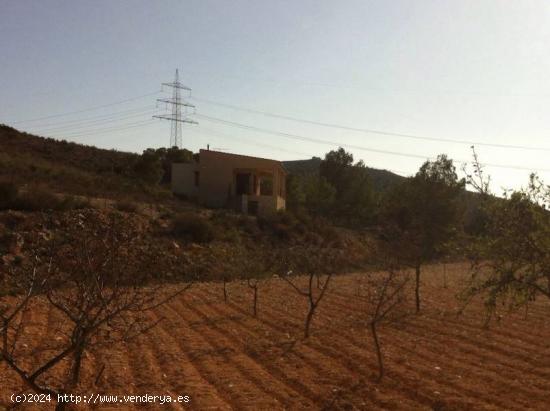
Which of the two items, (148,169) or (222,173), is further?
(148,169)

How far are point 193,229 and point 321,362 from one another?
73.4 feet

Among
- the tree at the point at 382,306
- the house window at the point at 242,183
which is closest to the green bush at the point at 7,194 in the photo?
the house window at the point at 242,183

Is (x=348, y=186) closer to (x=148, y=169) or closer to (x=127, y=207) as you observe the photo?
(x=148, y=169)

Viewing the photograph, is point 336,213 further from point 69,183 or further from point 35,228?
point 35,228

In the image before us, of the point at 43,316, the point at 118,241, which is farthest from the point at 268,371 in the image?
the point at 43,316

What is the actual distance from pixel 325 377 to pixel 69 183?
123 feet

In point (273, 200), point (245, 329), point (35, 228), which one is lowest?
point (245, 329)

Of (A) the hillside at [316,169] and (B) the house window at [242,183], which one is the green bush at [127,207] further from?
(A) the hillside at [316,169]

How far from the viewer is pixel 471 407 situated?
8.95 meters

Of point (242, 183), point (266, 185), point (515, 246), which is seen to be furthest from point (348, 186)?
point (515, 246)

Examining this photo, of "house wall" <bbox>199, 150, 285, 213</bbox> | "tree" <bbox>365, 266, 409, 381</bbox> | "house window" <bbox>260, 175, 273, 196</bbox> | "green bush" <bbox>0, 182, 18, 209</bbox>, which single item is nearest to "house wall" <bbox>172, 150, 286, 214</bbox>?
"house wall" <bbox>199, 150, 285, 213</bbox>

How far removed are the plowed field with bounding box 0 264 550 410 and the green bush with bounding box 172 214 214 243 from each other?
14.3m

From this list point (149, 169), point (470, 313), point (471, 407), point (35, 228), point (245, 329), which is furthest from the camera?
point (149, 169)

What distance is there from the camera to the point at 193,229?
3309 centimetres
